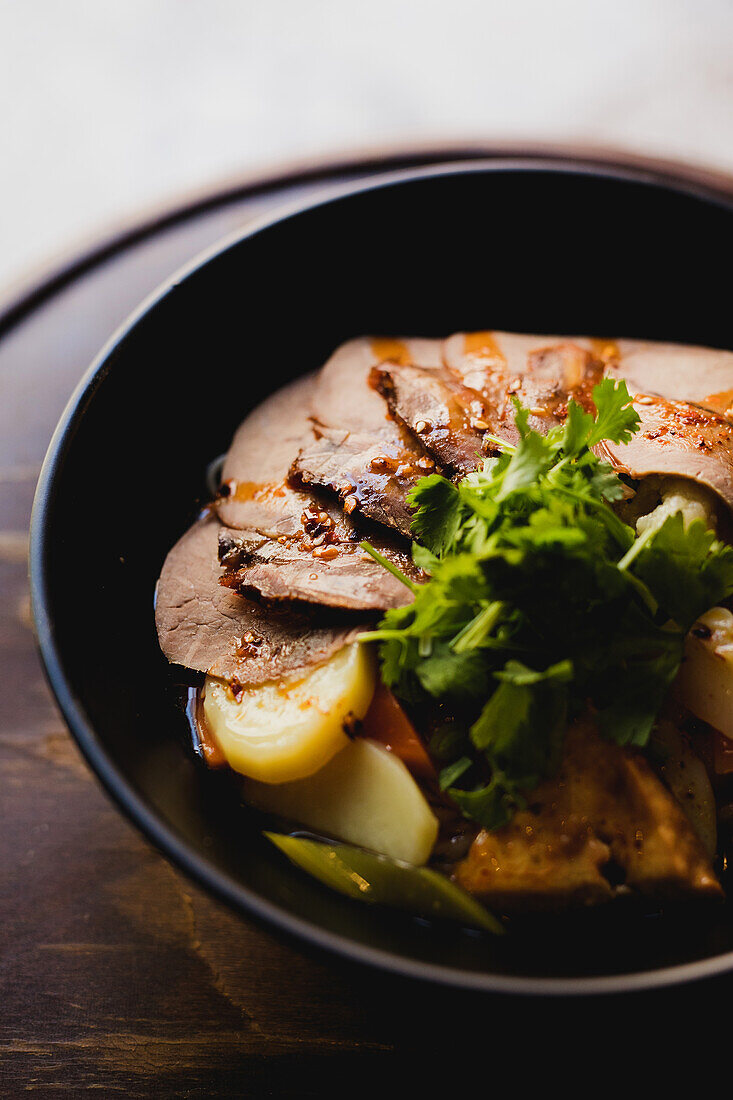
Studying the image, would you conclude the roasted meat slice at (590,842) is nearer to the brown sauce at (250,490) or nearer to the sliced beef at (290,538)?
the sliced beef at (290,538)

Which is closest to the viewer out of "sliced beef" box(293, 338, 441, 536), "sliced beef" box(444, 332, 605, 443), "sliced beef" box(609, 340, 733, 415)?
"sliced beef" box(293, 338, 441, 536)

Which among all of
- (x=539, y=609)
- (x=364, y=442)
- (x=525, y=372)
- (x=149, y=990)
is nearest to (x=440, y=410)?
(x=364, y=442)

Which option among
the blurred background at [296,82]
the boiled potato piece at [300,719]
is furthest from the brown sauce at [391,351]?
the blurred background at [296,82]

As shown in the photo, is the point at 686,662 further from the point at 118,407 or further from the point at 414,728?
the point at 118,407

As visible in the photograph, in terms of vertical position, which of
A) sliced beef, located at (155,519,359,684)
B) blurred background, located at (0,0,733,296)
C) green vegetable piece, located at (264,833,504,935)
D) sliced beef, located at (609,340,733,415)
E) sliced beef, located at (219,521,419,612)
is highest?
blurred background, located at (0,0,733,296)

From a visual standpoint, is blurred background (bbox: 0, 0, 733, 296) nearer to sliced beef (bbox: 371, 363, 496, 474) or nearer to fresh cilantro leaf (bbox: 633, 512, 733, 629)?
sliced beef (bbox: 371, 363, 496, 474)

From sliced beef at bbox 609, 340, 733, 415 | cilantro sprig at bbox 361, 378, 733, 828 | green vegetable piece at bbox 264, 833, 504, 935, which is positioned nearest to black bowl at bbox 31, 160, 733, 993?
green vegetable piece at bbox 264, 833, 504, 935
